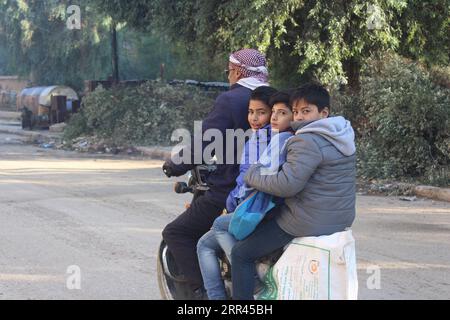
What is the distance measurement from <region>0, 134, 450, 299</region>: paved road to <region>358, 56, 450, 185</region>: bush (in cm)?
162

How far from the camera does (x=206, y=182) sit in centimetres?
495

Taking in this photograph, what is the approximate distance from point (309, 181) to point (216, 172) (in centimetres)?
91

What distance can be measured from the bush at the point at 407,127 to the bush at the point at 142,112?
28.7 feet

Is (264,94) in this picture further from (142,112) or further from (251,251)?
(142,112)

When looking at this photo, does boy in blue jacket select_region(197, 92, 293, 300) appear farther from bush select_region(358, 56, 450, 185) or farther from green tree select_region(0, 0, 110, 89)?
green tree select_region(0, 0, 110, 89)

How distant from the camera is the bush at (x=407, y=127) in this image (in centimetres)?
1302

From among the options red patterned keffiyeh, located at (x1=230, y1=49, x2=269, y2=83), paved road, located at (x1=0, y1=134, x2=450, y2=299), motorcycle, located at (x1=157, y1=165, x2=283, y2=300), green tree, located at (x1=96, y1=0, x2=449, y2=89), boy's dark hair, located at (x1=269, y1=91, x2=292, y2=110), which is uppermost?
green tree, located at (x1=96, y1=0, x2=449, y2=89)

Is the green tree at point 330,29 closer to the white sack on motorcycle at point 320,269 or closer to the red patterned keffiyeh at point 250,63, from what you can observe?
the red patterned keffiyeh at point 250,63

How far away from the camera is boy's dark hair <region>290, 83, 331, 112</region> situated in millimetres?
4223

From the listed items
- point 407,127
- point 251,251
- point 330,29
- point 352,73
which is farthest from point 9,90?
point 251,251

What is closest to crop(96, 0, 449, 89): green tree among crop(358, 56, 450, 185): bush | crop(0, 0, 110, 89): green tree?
crop(358, 56, 450, 185): bush

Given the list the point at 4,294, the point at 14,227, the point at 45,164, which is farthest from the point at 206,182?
the point at 45,164

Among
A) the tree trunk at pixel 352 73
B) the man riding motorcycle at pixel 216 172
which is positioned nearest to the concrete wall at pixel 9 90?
the tree trunk at pixel 352 73

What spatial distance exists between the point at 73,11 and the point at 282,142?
96.3 feet
